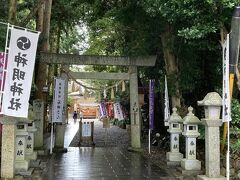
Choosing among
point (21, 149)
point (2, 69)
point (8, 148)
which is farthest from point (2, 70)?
point (21, 149)

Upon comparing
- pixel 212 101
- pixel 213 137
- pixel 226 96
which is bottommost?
pixel 213 137

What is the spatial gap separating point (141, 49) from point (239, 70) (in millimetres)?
5541

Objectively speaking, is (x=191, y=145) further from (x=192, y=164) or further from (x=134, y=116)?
(x=134, y=116)

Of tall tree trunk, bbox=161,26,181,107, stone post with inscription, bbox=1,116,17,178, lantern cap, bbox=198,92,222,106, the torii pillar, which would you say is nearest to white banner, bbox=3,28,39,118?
stone post with inscription, bbox=1,116,17,178

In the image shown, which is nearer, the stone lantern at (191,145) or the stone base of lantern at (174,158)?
the stone lantern at (191,145)

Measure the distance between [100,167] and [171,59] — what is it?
574 centimetres

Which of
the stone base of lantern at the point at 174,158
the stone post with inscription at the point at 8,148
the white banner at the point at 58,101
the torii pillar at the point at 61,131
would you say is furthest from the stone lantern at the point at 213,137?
the torii pillar at the point at 61,131

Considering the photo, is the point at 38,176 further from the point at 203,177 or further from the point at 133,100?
the point at 133,100

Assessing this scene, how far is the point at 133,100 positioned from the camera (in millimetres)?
18422

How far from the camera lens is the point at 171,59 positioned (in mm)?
16281

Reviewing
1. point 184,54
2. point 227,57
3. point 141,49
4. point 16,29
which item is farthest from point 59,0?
point 227,57

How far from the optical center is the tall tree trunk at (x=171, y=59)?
1578 cm

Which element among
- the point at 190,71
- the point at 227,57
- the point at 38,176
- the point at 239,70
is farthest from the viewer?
the point at 190,71

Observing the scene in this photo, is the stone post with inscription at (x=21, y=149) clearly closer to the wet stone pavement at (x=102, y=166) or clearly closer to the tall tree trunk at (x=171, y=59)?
the wet stone pavement at (x=102, y=166)
